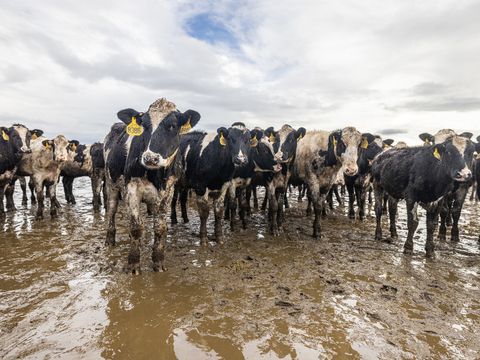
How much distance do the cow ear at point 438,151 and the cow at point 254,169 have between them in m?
3.67

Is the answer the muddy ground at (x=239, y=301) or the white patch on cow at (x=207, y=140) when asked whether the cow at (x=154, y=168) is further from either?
the white patch on cow at (x=207, y=140)

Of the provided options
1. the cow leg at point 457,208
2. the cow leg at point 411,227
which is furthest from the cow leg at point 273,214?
the cow leg at point 457,208

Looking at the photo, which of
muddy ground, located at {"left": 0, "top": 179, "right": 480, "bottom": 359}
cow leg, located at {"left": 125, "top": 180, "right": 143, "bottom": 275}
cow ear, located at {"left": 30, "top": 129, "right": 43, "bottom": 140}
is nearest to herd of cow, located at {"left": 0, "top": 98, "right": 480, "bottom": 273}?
cow leg, located at {"left": 125, "top": 180, "right": 143, "bottom": 275}

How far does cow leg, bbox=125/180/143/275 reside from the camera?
558 cm

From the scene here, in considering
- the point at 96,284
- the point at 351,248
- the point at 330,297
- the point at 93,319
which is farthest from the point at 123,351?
the point at 351,248

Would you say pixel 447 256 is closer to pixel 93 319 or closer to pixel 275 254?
pixel 275 254

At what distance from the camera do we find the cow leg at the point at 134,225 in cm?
558

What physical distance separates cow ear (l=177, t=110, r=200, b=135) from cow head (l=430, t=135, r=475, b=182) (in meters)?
5.16

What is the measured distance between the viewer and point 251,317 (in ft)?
13.7

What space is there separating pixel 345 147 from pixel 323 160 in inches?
31.1

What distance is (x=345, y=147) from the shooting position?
8695mm

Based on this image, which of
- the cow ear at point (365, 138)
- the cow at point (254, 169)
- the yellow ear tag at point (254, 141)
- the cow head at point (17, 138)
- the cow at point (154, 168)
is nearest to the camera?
the cow at point (154, 168)

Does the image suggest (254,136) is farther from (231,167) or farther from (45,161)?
(45,161)

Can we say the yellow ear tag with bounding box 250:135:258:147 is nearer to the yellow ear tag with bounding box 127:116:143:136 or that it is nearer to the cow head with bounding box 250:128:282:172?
the cow head with bounding box 250:128:282:172
